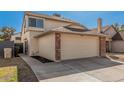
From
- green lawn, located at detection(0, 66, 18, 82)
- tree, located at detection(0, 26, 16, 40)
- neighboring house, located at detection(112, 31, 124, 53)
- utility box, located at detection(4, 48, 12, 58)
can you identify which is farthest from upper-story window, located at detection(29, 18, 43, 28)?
tree, located at detection(0, 26, 16, 40)

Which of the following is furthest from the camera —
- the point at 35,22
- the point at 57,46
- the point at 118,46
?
the point at 118,46

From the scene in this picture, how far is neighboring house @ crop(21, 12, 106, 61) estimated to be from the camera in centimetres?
882

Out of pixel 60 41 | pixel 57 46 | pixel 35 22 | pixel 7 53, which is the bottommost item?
pixel 7 53

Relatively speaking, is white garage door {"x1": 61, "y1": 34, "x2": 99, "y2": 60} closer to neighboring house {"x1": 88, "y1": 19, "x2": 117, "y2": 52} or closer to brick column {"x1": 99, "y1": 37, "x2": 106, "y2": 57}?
brick column {"x1": 99, "y1": 37, "x2": 106, "y2": 57}

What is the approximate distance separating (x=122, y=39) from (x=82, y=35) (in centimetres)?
1213

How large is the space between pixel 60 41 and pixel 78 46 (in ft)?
6.75

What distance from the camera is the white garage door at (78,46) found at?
919 cm

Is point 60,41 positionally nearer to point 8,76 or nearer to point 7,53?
point 8,76

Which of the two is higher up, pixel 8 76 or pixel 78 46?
pixel 78 46

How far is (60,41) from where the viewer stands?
8.84 meters

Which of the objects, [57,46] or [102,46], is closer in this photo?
[57,46]

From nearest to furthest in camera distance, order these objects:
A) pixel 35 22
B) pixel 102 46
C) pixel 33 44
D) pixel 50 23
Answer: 1. pixel 102 46
2. pixel 35 22
3. pixel 33 44
4. pixel 50 23

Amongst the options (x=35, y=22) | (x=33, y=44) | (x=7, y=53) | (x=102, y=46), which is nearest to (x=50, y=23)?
(x=35, y=22)

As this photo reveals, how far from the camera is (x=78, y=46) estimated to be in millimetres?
9977
